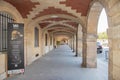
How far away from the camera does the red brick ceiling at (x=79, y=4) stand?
24.3 feet

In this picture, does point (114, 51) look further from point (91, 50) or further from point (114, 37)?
point (91, 50)

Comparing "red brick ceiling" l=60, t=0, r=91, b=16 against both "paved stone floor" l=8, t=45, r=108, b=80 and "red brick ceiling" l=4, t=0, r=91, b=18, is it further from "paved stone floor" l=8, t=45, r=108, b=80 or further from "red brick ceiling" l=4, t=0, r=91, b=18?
"paved stone floor" l=8, t=45, r=108, b=80

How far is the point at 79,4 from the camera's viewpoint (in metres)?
7.71

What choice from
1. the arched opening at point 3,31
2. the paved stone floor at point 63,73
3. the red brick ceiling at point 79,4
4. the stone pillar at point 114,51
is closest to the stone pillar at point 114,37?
the stone pillar at point 114,51

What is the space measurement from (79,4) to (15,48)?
3258 millimetres

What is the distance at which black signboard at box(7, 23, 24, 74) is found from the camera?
6430 mm

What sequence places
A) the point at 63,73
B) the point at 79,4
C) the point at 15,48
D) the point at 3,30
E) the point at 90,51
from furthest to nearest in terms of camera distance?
the point at 90,51
the point at 79,4
the point at 63,73
the point at 3,30
the point at 15,48

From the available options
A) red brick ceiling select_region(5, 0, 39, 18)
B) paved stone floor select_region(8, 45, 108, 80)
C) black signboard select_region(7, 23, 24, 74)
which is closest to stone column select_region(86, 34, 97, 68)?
paved stone floor select_region(8, 45, 108, 80)

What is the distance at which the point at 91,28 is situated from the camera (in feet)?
28.0

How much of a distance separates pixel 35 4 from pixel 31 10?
0.83 metres

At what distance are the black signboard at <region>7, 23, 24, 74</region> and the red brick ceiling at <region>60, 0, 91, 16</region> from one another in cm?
230

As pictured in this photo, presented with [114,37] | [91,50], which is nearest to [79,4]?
[91,50]

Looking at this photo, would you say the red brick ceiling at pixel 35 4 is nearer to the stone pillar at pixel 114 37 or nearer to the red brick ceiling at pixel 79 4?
the red brick ceiling at pixel 79 4

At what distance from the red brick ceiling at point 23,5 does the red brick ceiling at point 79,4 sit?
1364 mm
